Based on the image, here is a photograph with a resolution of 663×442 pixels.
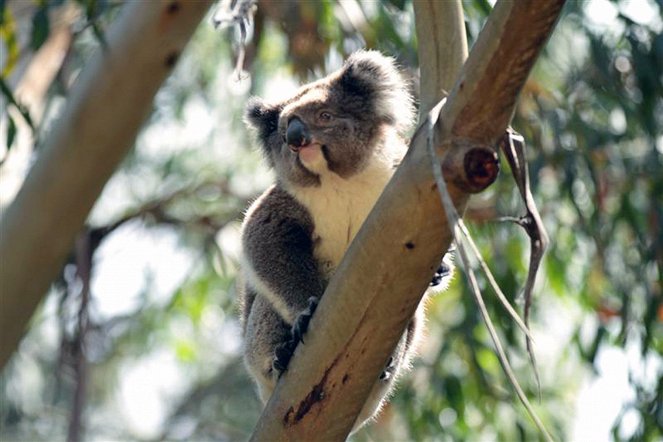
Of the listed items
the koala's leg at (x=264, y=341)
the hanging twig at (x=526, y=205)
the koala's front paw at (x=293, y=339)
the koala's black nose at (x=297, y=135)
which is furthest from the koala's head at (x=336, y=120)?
the hanging twig at (x=526, y=205)

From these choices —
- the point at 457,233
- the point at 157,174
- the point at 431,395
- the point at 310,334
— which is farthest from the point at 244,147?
the point at 457,233

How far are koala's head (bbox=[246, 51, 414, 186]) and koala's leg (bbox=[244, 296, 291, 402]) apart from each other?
1.19 ft

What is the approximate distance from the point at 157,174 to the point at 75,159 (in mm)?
2888

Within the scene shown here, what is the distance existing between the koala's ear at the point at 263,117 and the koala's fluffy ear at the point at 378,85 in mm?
224

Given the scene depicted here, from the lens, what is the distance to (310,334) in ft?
7.16

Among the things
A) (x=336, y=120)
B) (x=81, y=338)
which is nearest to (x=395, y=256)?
(x=336, y=120)

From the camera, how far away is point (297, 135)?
119 inches

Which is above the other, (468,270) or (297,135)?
(468,270)

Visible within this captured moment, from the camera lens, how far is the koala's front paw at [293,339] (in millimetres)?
2518

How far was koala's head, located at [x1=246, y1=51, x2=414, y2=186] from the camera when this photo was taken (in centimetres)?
311

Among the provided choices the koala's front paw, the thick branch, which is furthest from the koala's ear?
the thick branch

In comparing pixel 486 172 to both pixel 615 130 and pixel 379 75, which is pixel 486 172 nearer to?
pixel 379 75

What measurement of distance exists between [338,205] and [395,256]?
114 cm

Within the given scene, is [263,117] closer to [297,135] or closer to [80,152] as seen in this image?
[297,135]
